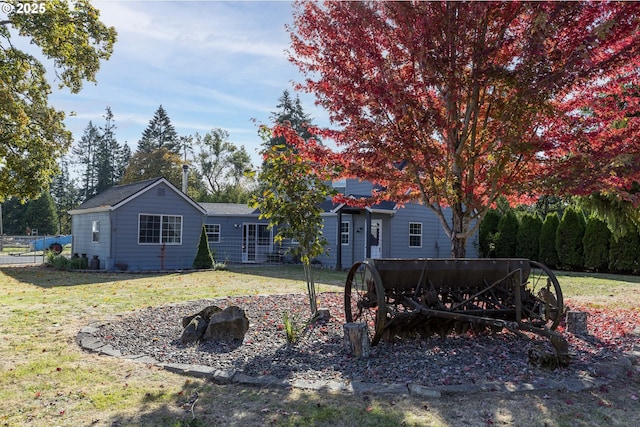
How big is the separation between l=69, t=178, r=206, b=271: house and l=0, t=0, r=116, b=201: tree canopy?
24.6ft

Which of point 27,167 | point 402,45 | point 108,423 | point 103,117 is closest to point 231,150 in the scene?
point 103,117

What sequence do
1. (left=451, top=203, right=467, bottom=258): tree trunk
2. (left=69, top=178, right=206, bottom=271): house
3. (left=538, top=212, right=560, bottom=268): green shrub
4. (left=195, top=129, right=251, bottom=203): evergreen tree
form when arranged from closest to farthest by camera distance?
(left=451, top=203, right=467, bottom=258): tree trunk < (left=69, top=178, right=206, bottom=271): house < (left=538, top=212, right=560, bottom=268): green shrub < (left=195, top=129, right=251, bottom=203): evergreen tree

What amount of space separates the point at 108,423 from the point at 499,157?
549 cm

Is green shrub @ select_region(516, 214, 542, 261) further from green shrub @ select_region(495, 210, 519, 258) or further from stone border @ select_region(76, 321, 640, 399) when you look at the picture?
stone border @ select_region(76, 321, 640, 399)

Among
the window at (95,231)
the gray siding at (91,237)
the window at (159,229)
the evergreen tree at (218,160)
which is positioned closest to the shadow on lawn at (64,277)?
the gray siding at (91,237)

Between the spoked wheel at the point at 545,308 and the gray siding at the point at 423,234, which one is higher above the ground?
the gray siding at the point at 423,234

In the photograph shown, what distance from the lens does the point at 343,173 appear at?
7008mm

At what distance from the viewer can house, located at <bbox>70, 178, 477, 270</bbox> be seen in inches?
659

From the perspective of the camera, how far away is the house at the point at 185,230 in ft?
54.9

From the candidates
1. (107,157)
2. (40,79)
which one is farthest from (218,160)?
(40,79)

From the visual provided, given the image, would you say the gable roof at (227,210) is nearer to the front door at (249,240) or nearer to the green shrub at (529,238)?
the front door at (249,240)

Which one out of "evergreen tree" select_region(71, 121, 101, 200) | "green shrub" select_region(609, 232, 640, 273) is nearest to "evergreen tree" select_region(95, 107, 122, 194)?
"evergreen tree" select_region(71, 121, 101, 200)

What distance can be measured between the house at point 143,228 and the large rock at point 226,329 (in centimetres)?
1229

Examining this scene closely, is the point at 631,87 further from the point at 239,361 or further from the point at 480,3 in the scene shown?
the point at 239,361
